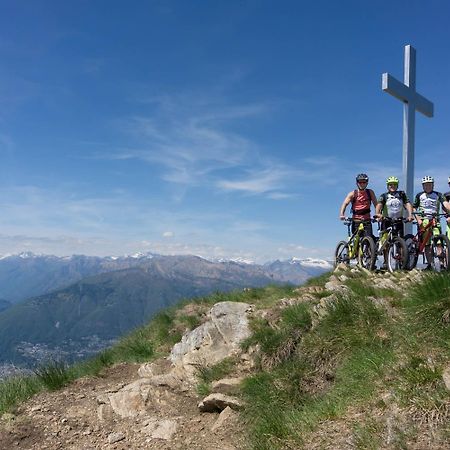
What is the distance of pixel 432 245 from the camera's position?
10781 millimetres

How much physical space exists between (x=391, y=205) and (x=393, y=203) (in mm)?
76

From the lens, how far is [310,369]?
6.82 m

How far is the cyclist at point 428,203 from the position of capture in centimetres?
1085

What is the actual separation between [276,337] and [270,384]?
1.42 m

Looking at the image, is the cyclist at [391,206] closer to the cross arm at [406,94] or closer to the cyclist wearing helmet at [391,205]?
the cyclist wearing helmet at [391,205]

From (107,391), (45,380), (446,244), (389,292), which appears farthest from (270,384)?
(446,244)

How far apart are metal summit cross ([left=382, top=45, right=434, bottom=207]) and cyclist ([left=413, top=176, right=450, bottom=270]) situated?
2729mm

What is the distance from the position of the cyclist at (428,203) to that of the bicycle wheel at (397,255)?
0.55m

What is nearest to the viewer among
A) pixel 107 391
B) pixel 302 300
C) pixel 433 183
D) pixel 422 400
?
pixel 422 400

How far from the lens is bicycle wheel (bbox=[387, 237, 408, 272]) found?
1121 cm

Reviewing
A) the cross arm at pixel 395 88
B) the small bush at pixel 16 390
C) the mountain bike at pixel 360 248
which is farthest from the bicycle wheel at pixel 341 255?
the small bush at pixel 16 390

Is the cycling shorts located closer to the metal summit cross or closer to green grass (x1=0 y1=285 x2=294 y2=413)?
the metal summit cross

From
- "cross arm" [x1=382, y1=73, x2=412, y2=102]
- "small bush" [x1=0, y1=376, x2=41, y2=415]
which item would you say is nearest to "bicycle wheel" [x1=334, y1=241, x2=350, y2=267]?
"cross arm" [x1=382, y1=73, x2=412, y2=102]

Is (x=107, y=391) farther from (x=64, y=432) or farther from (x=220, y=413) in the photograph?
(x=220, y=413)
